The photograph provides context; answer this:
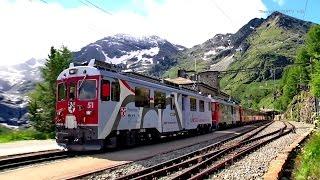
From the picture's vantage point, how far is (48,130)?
4038cm

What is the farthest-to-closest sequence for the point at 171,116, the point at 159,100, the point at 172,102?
the point at 172,102, the point at 171,116, the point at 159,100

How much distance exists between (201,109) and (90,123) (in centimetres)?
1752

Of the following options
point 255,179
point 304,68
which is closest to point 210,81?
point 304,68

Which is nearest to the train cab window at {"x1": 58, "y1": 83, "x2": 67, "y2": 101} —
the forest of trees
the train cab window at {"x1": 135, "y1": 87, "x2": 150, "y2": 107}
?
the train cab window at {"x1": 135, "y1": 87, "x2": 150, "y2": 107}

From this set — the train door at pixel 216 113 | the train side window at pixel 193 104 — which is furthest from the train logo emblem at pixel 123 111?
the train door at pixel 216 113

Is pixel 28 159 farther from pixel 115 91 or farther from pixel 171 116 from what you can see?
pixel 171 116

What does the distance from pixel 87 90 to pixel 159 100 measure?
6414mm

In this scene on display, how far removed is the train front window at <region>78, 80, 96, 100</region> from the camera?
1884 cm

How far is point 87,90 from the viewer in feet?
62.4

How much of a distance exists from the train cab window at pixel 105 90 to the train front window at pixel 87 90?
34 centimetres

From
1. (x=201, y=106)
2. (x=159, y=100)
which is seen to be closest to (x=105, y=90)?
(x=159, y=100)

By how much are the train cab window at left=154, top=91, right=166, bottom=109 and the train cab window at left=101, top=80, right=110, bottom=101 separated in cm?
511

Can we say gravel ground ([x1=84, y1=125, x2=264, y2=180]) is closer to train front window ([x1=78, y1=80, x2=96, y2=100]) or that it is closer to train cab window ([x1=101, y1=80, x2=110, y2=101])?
train cab window ([x1=101, y1=80, x2=110, y2=101])

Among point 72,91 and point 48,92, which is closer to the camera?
point 72,91
